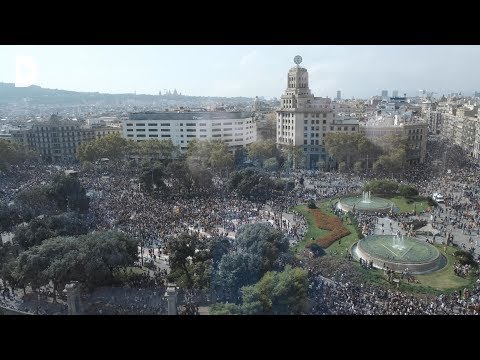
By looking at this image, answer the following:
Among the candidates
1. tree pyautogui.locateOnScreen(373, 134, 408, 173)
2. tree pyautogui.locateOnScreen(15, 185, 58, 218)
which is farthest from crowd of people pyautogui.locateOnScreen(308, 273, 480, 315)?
tree pyautogui.locateOnScreen(373, 134, 408, 173)

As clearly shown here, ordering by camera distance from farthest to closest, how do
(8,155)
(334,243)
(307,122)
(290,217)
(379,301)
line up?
1. (307,122)
2. (8,155)
3. (290,217)
4. (334,243)
5. (379,301)

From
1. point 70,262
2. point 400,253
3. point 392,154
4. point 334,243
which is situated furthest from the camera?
point 392,154

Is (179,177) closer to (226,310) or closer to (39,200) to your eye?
(39,200)

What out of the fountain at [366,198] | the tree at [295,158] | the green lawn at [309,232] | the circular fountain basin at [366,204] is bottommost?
the green lawn at [309,232]

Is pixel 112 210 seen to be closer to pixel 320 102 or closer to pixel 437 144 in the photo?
pixel 320 102

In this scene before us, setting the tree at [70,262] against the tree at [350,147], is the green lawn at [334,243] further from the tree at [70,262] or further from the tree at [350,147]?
the tree at [350,147]

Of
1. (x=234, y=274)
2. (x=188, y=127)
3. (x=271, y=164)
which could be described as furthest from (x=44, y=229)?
(x=188, y=127)

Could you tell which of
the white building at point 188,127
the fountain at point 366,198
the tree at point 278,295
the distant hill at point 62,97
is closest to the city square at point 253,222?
the tree at point 278,295
